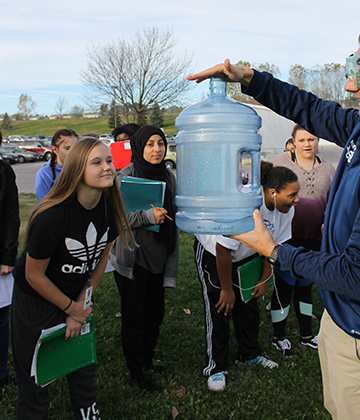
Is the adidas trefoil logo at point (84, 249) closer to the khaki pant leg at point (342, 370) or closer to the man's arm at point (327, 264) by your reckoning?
the man's arm at point (327, 264)

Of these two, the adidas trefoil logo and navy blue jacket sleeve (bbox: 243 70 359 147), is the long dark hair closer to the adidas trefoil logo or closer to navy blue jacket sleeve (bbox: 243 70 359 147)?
navy blue jacket sleeve (bbox: 243 70 359 147)

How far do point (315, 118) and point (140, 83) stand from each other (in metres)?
23.0

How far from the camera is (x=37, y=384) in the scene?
2031mm

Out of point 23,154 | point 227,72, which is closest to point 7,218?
point 227,72

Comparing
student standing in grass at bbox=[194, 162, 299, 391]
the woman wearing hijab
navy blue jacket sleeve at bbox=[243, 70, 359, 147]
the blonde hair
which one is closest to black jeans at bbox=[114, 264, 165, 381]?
the woman wearing hijab

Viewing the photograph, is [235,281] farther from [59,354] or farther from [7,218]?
[7,218]

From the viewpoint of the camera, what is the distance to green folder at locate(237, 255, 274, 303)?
2.91 metres

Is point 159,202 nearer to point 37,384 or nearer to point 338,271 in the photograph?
point 37,384

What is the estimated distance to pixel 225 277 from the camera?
9.12 ft

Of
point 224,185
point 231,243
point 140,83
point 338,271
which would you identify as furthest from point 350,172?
point 140,83

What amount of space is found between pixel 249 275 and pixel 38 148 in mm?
32977

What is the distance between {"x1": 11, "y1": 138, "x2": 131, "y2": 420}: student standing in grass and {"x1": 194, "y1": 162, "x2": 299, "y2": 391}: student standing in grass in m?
1.03

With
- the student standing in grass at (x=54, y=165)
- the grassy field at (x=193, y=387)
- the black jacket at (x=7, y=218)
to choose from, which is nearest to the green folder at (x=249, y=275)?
the grassy field at (x=193, y=387)

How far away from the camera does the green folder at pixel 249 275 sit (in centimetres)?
291
